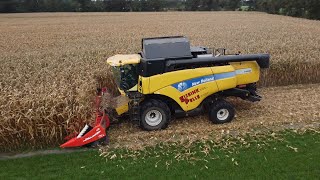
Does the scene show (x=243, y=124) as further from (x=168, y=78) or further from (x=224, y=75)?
(x=168, y=78)

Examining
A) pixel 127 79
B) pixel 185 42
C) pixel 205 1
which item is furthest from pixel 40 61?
pixel 205 1

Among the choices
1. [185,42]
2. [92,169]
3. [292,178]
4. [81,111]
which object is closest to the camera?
[292,178]

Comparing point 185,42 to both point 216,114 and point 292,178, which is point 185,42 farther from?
point 292,178

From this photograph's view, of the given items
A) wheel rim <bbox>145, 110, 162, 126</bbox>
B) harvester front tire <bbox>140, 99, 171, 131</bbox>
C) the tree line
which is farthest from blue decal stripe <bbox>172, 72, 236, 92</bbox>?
the tree line

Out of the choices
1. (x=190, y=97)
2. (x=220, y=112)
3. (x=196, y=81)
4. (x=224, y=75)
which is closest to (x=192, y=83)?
(x=196, y=81)

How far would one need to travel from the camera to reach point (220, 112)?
902 cm

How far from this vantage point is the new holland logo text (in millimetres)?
8578

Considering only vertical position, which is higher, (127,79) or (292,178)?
(127,79)

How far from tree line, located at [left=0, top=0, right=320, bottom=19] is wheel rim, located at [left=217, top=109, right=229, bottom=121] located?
43.3 meters

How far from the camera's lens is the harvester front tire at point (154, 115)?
8.48m

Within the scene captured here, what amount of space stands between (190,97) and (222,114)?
1.05 m

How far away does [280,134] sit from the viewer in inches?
321

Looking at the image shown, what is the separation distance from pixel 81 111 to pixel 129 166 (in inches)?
75.9

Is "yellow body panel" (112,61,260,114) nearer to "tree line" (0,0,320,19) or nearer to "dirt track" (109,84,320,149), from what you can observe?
"dirt track" (109,84,320,149)
